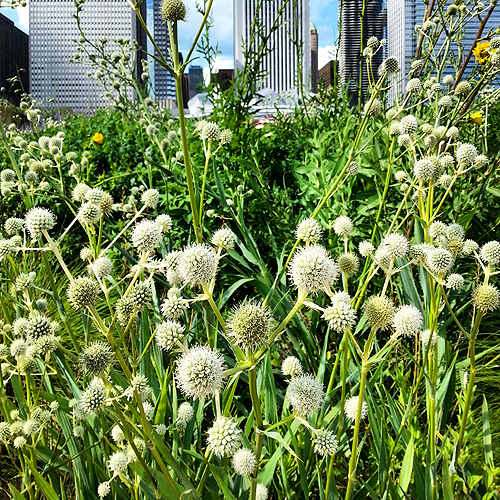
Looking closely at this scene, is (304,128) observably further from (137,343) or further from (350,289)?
(137,343)

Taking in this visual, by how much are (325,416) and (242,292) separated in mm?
1244

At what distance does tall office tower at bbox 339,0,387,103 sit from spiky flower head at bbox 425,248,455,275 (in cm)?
186

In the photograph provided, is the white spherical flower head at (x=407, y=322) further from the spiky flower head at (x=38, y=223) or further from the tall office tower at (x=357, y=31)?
the tall office tower at (x=357, y=31)

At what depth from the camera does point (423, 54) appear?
271cm

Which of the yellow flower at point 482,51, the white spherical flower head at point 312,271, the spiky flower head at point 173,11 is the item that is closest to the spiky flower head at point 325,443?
the white spherical flower head at point 312,271

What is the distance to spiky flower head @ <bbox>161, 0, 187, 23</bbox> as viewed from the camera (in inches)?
39.6

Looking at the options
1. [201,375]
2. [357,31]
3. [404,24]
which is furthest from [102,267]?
[404,24]

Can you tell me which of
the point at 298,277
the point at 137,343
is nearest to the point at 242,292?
the point at 137,343

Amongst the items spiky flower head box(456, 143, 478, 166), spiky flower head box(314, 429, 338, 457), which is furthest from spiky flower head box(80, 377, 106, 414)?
spiky flower head box(456, 143, 478, 166)

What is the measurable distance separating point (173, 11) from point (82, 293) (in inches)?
24.8

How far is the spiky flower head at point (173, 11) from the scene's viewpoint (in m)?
1.01

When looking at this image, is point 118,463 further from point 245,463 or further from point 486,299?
point 486,299

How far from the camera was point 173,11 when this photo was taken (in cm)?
101

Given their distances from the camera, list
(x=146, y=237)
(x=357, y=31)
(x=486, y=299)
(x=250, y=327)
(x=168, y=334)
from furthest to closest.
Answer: (x=357, y=31), (x=486, y=299), (x=146, y=237), (x=168, y=334), (x=250, y=327)
